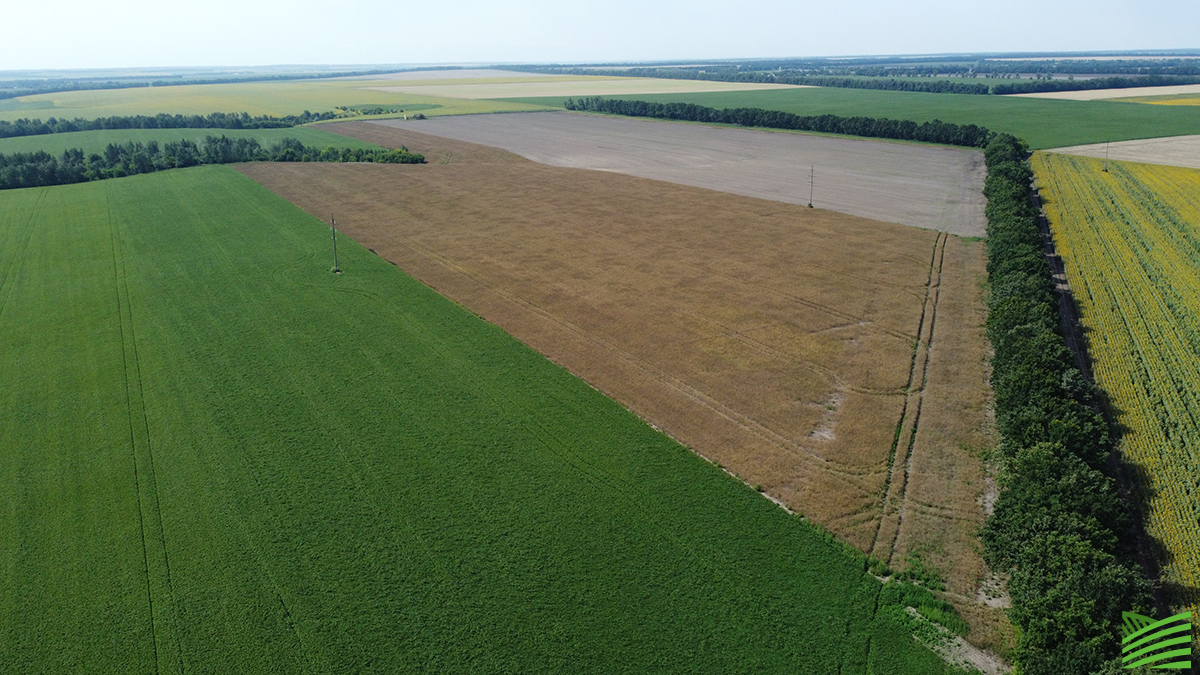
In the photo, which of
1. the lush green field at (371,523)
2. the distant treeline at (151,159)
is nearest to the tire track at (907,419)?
the lush green field at (371,523)

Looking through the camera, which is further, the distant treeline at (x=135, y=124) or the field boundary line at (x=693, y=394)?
the distant treeline at (x=135, y=124)

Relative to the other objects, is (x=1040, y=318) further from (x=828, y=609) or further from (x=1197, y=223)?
(x=1197, y=223)

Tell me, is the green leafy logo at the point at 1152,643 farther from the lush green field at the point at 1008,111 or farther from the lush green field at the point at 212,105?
the lush green field at the point at 212,105

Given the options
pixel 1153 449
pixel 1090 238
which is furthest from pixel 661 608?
pixel 1090 238

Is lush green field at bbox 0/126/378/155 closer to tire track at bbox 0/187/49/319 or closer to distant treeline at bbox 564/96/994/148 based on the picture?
tire track at bbox 0/187/49/319

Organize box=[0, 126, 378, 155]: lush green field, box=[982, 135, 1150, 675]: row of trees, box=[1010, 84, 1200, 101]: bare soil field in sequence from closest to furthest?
box=[982, 135, 1150, 675]: row of trees
box=[0, 126, 378, 155]: lush green field
box=[1010, 84, 1200, 101]: bare soil field

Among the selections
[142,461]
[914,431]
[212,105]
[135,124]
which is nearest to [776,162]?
[914,431]

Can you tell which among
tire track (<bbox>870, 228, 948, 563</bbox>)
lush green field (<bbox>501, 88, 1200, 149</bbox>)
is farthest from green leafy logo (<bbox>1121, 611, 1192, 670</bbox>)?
lush green field (<bbox>501, 88, 1200, 149</bbox>)

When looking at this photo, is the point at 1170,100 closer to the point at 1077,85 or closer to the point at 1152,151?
the point at 1077,85

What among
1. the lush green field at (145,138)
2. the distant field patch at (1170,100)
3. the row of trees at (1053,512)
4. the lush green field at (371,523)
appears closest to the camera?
the row of trees at (1053,512)
